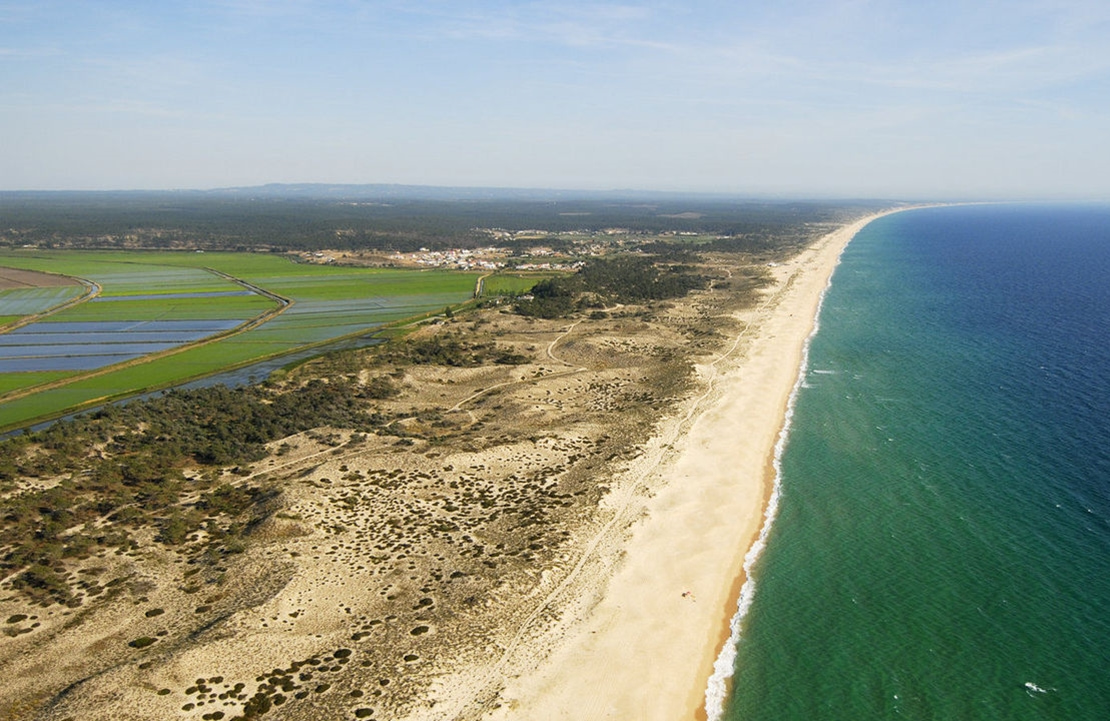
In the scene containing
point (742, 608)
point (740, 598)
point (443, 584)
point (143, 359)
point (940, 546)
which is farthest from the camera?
point (143, 359)

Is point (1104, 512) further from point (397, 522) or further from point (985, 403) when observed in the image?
point (397, 522)

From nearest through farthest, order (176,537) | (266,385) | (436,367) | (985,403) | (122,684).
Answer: (122,684)
(176,537)
(985,403)
(266,385)
(436,367)

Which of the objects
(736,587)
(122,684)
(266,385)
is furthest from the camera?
(266,385)

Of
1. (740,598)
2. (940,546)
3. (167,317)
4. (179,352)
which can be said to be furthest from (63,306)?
(940,546)

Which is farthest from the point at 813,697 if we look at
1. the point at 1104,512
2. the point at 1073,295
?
the point at 1073,295

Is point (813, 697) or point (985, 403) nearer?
point (813, 697)

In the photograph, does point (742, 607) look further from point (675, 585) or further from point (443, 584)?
point (443, 584)

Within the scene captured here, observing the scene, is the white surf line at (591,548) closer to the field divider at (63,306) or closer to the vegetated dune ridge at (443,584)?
the vegetated dune ridge at (443,584)
